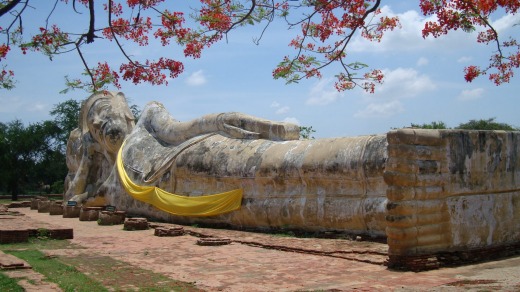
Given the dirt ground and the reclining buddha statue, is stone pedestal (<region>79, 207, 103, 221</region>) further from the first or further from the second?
the dirt ground

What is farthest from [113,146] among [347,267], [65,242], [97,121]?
[347,267]

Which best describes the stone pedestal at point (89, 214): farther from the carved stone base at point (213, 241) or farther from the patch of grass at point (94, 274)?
the carved stone base at point (213, 241)

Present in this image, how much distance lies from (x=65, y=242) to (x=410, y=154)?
20.4ft

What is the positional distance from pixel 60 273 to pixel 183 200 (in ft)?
21.0

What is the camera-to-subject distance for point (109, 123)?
17.8m

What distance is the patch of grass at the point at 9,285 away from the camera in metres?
6.16

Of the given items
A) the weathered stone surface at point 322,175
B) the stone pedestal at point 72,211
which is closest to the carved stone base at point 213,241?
the weathered stone surface at point 322,175

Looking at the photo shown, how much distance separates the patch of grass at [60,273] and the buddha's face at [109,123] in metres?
8.49

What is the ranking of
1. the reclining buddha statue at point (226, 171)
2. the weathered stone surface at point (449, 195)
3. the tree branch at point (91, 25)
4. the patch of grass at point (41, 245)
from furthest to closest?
the reclining buddha statue at point (226, 171) → the patch of grass at point (41, 245) → the weathered stone surface at point (449, 195) → the tree branch at point (91, 25)

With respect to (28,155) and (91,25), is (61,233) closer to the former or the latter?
(91,25)

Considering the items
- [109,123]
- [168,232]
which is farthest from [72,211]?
[168,232]

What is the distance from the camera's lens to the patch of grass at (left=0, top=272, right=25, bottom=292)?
6.16 metres

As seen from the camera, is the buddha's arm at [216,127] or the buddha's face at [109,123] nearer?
the buddha's arm at [216,127]

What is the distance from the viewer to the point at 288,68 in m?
6.81
